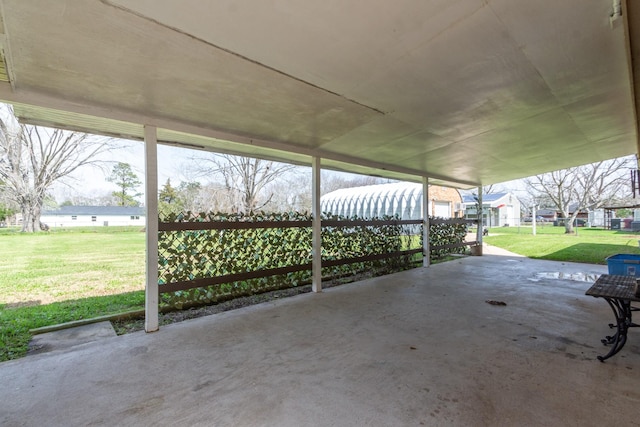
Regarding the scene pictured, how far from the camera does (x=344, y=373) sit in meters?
2.25

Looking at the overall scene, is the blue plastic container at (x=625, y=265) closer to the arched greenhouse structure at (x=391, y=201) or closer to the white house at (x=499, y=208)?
the arched greenhouse structure at (x=391, y=201)

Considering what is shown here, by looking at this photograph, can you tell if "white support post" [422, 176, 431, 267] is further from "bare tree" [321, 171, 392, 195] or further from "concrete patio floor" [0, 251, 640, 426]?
"bare tree" [321, 171, 392, 195]

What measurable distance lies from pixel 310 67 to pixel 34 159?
11844 millimetres

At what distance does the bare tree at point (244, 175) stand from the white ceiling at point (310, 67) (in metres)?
2.91

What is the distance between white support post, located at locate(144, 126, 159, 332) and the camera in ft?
10.2

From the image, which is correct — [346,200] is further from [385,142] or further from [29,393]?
[29,393]

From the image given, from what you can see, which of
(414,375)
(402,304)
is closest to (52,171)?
(402,304)

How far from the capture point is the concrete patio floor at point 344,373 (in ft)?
5.82

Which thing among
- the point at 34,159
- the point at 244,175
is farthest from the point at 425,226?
the point at 34,159

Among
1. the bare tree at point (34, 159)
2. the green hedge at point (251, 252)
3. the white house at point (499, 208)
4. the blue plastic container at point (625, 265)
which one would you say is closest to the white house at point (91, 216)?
the bare tree at point (34, 159)

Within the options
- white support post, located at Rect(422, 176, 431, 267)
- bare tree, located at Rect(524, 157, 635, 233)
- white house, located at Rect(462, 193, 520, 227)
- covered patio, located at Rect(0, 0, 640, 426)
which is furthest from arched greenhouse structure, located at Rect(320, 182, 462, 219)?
white house, located at Rect(462, 193, 520, 227)

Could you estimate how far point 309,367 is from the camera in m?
2.35

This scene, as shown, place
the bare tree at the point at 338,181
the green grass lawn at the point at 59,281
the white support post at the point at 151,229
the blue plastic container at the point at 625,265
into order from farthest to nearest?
the bare tree at the point at 338,181
the blue plastic container at the point at 625,265
the green grass lawn at the point at 59,281
the white support post at the point at 151,229

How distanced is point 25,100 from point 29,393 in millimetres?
2411
